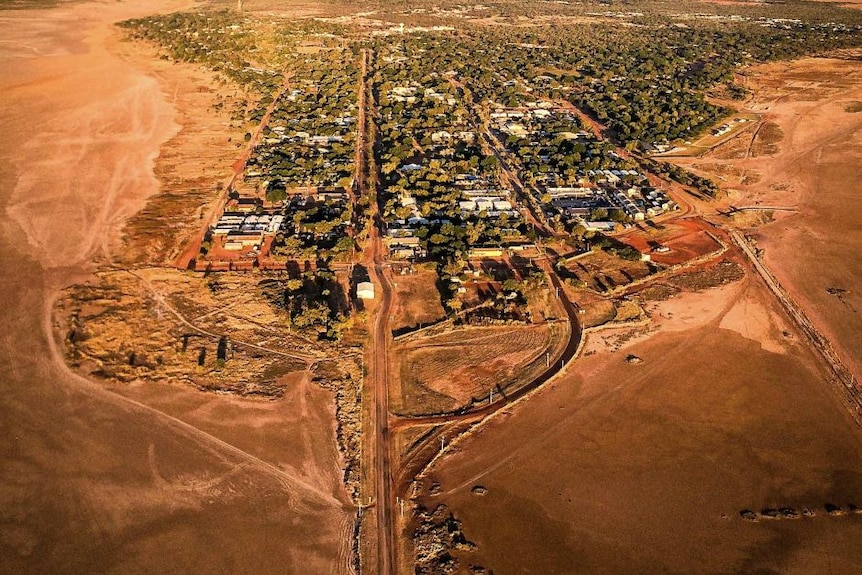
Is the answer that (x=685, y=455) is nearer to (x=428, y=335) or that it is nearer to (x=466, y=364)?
(x=466, y=364)

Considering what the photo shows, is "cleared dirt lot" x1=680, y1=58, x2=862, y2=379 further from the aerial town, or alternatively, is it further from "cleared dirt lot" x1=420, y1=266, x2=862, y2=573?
"cleared dirt lot" x1=420, y1=266, x2=862, y2=573

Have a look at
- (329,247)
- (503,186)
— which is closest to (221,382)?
(329,247)

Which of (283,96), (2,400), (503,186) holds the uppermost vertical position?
(283,96)

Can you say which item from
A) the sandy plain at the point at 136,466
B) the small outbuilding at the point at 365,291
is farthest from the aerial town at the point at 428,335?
the small outbuilding at the point at 365,291

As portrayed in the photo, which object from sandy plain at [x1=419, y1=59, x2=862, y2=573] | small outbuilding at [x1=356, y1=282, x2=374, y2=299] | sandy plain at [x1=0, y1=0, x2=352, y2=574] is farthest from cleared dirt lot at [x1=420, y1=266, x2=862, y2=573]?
small outbuilding at [x1=356, y1=282, x2=374, y2=299]

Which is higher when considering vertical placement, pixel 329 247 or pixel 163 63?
pixel 163 63

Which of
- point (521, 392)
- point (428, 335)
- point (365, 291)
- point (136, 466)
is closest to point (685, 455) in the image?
point (521, 392)

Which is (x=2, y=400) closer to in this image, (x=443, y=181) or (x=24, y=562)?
(x=24, y=562)
